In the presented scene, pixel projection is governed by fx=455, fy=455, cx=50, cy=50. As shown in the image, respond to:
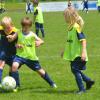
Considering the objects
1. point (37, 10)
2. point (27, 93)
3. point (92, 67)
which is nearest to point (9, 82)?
point (27, 93)

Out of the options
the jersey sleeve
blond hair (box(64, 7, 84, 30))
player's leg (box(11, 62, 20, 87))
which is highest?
blond hair (box(64, 7, 84, 30))

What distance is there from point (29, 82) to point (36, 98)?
1.77 metres

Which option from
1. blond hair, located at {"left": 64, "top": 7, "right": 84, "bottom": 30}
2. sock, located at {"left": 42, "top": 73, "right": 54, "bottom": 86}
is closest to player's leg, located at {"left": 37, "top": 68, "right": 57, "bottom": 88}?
sock, located at {"left": 42, "top": 73, "right": 54, "bottom": 86}

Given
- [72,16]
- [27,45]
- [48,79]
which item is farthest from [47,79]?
[72,16]

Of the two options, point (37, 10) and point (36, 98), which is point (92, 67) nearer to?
point (36, 98)

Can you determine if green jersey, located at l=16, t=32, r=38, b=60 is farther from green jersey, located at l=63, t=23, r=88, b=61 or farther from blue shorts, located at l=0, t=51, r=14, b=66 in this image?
green jersey, located at l=63, t=23, r=88, b=61

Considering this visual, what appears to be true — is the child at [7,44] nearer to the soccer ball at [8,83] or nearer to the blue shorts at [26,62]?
the blue shorts at [26,62]

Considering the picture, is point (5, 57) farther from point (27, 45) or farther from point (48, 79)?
point (48, 79)

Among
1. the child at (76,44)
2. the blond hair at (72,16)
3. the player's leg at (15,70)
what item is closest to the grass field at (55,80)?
the player's leg at (15,70)

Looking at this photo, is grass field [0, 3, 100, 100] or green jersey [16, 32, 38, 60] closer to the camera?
grass field [0, 3, 100, 100]

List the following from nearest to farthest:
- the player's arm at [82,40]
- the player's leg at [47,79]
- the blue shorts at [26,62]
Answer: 1. the player's arm at [82,40]
2. the blue shorts at [26,62]
3. the player's leg at [47,79]

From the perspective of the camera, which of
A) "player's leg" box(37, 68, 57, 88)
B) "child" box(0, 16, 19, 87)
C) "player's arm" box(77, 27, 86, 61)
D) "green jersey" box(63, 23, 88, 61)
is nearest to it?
"player's arm" box(77, 27, 86, 61)

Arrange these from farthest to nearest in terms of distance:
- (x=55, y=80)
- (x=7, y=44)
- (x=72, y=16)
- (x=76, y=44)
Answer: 1. (x=55, y=80)
2. (x=7, y=44)
3. (x=76, y=44)
4. (x=72, y=16)

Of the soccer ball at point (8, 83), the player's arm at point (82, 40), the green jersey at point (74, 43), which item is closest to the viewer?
the player's arm at point (82, 40)
